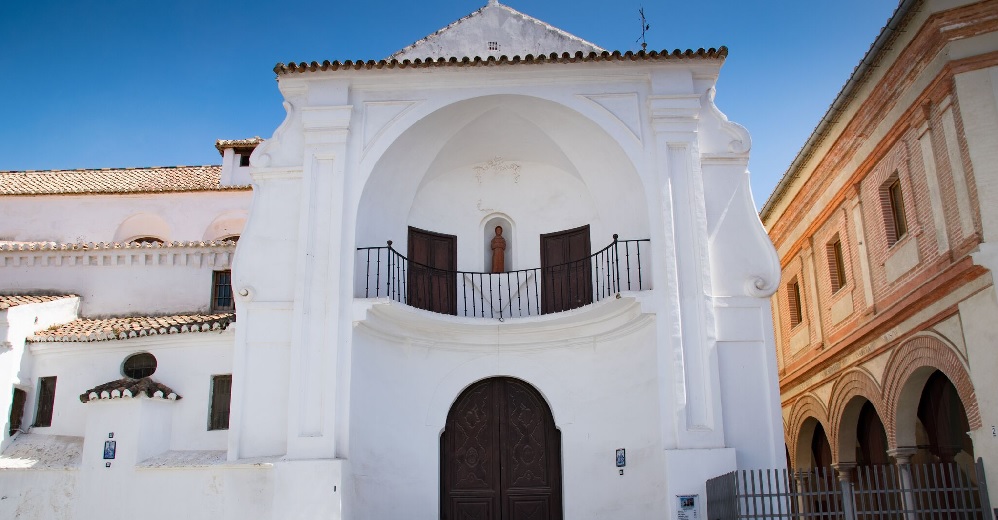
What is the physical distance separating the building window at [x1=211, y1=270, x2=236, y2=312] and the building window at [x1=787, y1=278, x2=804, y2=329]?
1236 cm

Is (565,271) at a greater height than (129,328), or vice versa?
(565,271)

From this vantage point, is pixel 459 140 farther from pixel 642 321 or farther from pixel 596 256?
pixel 642 321

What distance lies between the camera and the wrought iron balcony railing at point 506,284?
48.6 ft

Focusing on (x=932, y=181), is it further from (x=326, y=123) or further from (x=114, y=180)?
(x=114, y=180)

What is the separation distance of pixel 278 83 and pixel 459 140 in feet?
10.1

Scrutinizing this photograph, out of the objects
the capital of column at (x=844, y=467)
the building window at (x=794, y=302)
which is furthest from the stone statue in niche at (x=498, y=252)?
the building window at (x=794, y=302)

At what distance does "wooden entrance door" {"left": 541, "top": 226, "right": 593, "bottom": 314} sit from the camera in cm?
1559

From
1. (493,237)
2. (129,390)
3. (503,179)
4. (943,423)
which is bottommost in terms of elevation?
(943,423)

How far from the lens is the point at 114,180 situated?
80.7 ft

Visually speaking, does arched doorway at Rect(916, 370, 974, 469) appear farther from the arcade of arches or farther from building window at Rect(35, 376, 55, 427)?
building window at Rect(35, 376, 55, 427)

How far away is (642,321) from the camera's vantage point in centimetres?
1408

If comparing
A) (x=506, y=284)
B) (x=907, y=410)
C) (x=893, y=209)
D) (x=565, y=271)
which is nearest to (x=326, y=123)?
(x=506, y=284)

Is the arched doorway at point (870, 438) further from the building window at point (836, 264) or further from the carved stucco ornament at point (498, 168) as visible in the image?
the carved stucco ornament at point (498, 168)

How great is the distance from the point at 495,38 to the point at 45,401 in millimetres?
10137
